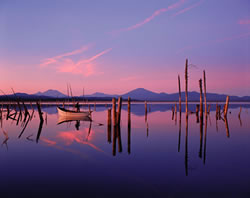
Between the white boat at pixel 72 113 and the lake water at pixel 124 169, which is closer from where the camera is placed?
the lake water at pixel 124 169

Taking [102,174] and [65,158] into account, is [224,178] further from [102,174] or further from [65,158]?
[65,158]

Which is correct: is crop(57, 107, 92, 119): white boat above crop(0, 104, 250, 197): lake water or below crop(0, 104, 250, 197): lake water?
above

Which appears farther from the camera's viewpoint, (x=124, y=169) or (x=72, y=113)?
→ (x=72, y=113)

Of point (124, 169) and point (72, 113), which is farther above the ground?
point (72, 113)

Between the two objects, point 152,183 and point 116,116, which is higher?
point 116,116

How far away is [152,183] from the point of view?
8.56 meters

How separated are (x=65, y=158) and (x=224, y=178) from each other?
814 centimetres

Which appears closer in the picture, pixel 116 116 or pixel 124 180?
pixel 124 180

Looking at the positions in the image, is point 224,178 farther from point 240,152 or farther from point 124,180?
point 240,152

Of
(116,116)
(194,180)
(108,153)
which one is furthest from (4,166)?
(116,116)

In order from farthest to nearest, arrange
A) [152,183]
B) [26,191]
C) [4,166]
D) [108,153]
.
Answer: [108,153] → [4,166] → [152,183] → [26,191]

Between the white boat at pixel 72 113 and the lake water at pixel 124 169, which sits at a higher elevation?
the white boat at pixel 72 113

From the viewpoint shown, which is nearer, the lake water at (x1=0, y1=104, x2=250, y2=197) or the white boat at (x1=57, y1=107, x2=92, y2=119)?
the lake water at (x1=0, y1=104, x2=250, y2=197)

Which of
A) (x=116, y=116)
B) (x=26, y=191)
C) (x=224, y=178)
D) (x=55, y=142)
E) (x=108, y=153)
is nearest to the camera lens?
(x=26, y=191)
